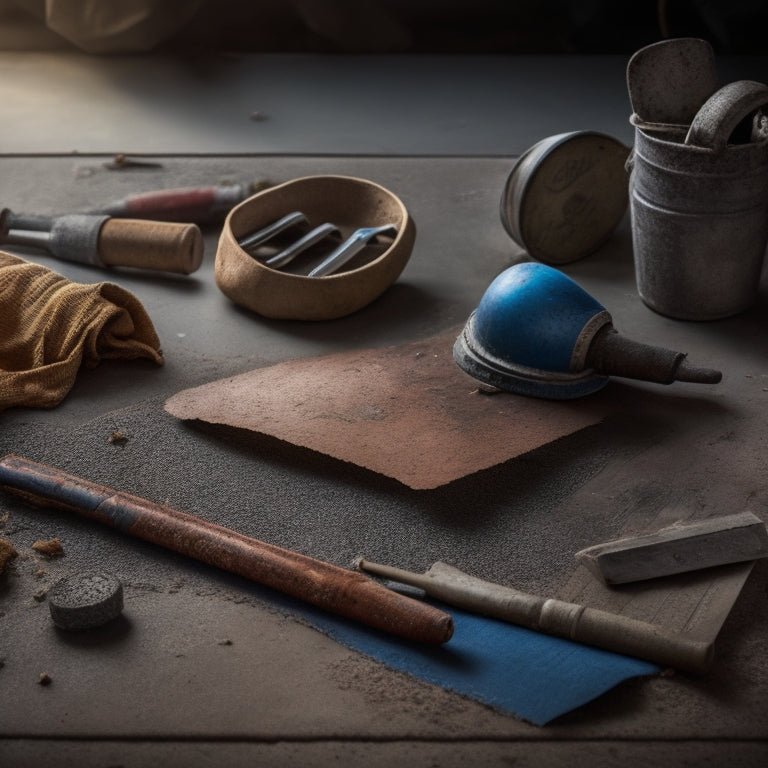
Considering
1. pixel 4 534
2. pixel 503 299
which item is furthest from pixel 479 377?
pixel 4 534

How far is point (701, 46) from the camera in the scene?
4.29 m

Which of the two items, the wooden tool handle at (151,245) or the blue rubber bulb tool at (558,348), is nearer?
the blue rubber bulb tool at (558,348)

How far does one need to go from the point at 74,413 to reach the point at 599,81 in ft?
14.8

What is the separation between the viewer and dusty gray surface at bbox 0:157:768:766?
8.55 feet

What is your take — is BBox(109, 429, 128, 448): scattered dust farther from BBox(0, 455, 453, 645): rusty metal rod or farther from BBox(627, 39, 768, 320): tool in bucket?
BBox(627, 39, 768, 320): tool in bucket

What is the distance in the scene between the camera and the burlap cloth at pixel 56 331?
4039 millimetres

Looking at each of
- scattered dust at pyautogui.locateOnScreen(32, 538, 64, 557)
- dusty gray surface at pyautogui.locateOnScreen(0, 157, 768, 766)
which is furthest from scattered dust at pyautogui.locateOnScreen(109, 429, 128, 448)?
scattered dust at pyautogui.locateOnScreen(32, 538, 64, 557)

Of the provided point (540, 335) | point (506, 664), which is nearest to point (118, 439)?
point (540, 335)

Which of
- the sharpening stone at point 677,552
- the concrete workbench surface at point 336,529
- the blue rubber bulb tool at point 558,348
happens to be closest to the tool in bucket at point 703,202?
the concrete workbench surface at point 336,529

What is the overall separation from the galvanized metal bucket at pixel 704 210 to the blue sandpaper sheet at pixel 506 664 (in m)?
2.01

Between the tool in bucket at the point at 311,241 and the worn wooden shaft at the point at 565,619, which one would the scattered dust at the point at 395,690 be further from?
the tool in bucket at the point at 311,241

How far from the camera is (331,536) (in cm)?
331

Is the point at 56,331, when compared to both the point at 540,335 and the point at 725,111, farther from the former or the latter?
the point at 725,111

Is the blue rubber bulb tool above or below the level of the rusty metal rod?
above
